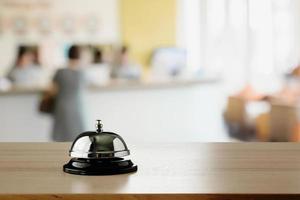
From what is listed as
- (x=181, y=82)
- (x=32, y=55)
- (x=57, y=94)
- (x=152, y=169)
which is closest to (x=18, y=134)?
(x=57, y=94)

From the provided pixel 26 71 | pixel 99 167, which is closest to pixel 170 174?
pixel 99 167

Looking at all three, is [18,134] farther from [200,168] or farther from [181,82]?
[200,168]

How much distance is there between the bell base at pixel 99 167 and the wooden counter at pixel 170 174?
0.8 inches

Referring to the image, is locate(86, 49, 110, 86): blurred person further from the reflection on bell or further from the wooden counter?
the reflection on bell

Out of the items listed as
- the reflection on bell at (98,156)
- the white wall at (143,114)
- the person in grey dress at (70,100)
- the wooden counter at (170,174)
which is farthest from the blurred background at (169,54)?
the reflection on bell at (98,156)

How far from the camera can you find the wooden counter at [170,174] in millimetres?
1220

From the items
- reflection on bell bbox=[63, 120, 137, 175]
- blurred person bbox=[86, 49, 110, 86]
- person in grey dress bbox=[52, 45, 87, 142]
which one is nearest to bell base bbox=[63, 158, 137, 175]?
reflection on bell bbox=[63, 120, 137, 175]

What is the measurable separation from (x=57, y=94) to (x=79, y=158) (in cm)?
588

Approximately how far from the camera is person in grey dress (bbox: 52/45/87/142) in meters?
7.21

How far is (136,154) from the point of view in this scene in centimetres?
172

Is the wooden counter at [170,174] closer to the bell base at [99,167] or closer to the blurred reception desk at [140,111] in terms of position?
the bell base at [99,167]

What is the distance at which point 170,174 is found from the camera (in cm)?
143

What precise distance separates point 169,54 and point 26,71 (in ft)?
8.26

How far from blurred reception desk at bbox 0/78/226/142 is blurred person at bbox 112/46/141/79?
3.90 ft
